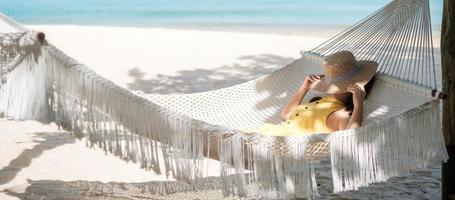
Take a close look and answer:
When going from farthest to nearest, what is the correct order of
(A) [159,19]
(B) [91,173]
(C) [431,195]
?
1. (A) [159,19]
2. (B) [91,173]
3. (C) [431,195]

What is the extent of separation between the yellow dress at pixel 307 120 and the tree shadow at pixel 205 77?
9.73 ft

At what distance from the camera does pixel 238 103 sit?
10.6 ft

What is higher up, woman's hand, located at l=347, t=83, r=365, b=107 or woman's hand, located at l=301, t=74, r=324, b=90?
woman's hand, located at l=301, t=74, r=324, b=90

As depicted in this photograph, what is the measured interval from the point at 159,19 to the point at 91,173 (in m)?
13.6

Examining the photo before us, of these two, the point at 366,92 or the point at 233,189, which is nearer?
the point at 233,189

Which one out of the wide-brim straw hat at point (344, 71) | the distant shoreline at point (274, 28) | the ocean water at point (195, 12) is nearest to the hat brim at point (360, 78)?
the wide-brim straw hat at point (344, 71)

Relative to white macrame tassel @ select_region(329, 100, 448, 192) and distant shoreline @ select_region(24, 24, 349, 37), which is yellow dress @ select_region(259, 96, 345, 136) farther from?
distant shoreline @ select_region(24, 24, 349, 37)

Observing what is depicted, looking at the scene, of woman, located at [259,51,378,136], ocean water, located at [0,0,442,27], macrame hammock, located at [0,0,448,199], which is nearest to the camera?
macrame hammock, located at [0,0,448,199]

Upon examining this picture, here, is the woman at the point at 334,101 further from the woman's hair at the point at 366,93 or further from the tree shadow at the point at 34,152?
the tree shadow at the point at 34,152

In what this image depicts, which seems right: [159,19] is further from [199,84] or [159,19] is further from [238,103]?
[238,103]

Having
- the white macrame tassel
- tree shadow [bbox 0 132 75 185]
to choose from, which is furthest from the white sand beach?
the white macrame tassel

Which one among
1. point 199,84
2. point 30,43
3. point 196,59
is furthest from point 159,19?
point 30,43

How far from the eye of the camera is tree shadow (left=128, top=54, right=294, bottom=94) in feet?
19.5

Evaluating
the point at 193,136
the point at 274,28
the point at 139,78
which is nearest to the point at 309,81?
the point at 193,136
